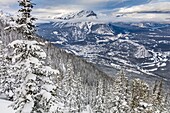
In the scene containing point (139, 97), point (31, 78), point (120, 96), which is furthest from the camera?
point (120, 96)

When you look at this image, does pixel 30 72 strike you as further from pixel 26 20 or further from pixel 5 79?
pixel 5 79

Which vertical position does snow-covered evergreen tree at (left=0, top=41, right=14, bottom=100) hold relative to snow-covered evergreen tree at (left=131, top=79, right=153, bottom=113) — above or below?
below

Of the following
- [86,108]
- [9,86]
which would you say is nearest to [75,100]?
[9,86]

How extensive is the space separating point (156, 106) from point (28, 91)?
22.6 metres

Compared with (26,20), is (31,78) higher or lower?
lower

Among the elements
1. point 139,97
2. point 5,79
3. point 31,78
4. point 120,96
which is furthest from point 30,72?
point 5,79

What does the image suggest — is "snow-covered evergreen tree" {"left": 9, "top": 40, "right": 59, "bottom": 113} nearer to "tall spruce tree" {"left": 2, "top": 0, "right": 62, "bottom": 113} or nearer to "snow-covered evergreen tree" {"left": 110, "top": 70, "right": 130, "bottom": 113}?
"tall spruce tree" {"left": 2, "top": 0, "right": 62, "bottom": 113}

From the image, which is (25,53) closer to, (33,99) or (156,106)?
(33,99)

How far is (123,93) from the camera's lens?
3638cm

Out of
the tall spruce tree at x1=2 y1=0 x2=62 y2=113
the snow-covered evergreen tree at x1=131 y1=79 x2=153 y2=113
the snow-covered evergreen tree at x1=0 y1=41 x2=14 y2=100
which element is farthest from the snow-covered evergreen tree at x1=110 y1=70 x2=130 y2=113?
the snow-covered evergreen tree at x1=0 y1=41 x2=14 y2=100

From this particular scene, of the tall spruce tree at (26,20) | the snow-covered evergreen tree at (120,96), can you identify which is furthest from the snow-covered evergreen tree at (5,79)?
the tall spruce tree at (26,20)

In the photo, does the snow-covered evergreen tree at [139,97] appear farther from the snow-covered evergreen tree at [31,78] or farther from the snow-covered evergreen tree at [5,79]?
the snow-covered evergreen tree at [5,79]

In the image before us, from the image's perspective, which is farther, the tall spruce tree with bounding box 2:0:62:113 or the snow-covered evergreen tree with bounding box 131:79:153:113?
the snow-covered evergreen tree with bounding box 131:79:153:113

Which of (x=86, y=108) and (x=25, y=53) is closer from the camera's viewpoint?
(x=25, y=53)
